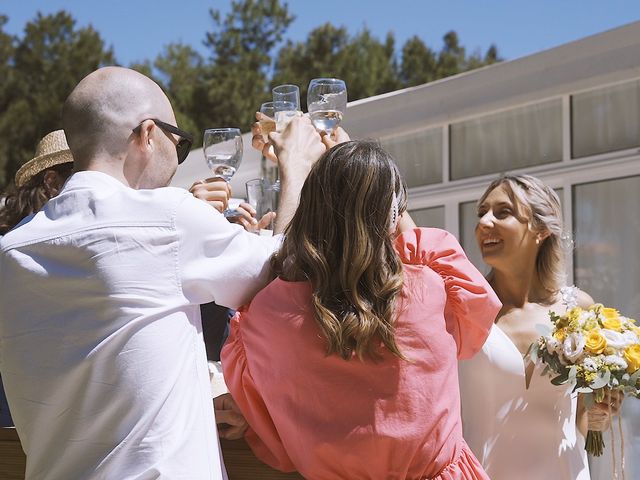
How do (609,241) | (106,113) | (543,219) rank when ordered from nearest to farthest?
(106,113), (543,219), (609,241)

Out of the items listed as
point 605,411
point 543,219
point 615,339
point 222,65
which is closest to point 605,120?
point 543,219

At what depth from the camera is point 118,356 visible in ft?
6.19

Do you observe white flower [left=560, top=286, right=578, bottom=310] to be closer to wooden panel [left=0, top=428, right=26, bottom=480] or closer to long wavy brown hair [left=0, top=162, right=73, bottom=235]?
long wavy brown hair [left=0, top=162, right=73, bottom=235]

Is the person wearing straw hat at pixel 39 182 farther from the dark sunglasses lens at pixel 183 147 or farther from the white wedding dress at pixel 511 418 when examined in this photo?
the white wedding dress at pixel 511 418

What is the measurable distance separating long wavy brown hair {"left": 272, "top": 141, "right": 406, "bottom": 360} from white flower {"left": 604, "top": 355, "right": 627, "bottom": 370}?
1465 millimetres

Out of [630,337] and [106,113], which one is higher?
[106,113]

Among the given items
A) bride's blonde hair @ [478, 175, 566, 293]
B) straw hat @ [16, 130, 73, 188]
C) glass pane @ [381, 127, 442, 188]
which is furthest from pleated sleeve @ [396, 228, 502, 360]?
glass pane @ [381, 127, 442, 188]

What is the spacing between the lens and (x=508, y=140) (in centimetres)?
666

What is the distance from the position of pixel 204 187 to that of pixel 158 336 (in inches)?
25.6

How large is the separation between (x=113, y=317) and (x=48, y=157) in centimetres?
150

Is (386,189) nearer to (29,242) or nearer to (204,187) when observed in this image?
(204,187)

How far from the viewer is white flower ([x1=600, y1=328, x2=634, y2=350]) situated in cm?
330

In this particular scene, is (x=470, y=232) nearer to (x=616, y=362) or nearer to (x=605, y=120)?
(x=605, y=120)

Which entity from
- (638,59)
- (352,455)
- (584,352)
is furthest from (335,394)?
(638,59)
